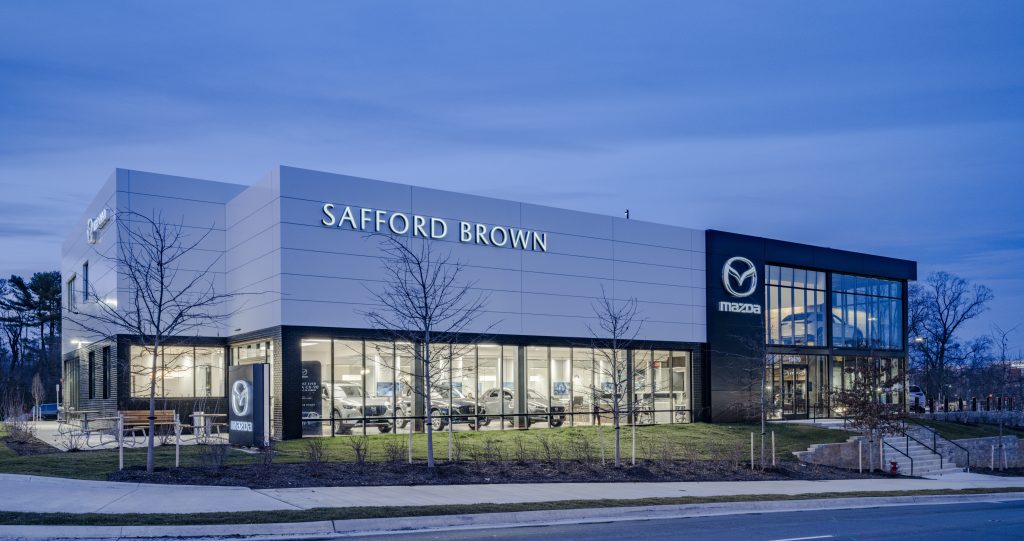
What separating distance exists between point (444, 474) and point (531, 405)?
16.6 metres

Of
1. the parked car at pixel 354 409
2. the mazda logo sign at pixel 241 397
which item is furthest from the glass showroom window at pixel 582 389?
the mazda logo sign at pixel 241 397

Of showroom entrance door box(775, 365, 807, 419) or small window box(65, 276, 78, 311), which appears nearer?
small window box(65, 276, 78, 311)

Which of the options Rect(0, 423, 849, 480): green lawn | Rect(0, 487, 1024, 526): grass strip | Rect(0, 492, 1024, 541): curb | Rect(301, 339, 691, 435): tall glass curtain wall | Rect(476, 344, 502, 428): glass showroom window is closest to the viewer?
Rect(0, 492, 1024, 541): curb

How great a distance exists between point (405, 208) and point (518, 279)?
19.2ft

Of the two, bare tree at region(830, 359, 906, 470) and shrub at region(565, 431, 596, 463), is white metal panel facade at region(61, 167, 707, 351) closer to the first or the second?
shrub at region(565, 431, 596, 463)

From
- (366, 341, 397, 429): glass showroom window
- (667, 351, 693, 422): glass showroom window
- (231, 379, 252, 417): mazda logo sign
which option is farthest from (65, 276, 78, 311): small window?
(667, 351, 693, 422): glass showroom window

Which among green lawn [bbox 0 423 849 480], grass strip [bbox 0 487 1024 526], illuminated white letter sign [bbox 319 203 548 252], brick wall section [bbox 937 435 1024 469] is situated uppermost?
illuminated white letter sign [bbox 319 203 548 252]

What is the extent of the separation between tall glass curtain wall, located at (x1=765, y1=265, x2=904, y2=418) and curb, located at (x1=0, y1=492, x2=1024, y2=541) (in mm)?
24402

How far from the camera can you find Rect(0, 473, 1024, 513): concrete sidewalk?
540 inches

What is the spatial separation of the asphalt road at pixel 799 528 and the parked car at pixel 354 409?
16979mm

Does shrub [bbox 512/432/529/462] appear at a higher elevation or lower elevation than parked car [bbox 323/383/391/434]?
lower

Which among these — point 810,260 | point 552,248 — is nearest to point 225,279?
point 552,248

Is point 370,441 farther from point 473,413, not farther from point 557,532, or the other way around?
point 557,532

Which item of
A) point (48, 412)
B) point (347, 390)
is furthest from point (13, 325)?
point (347, 390)
